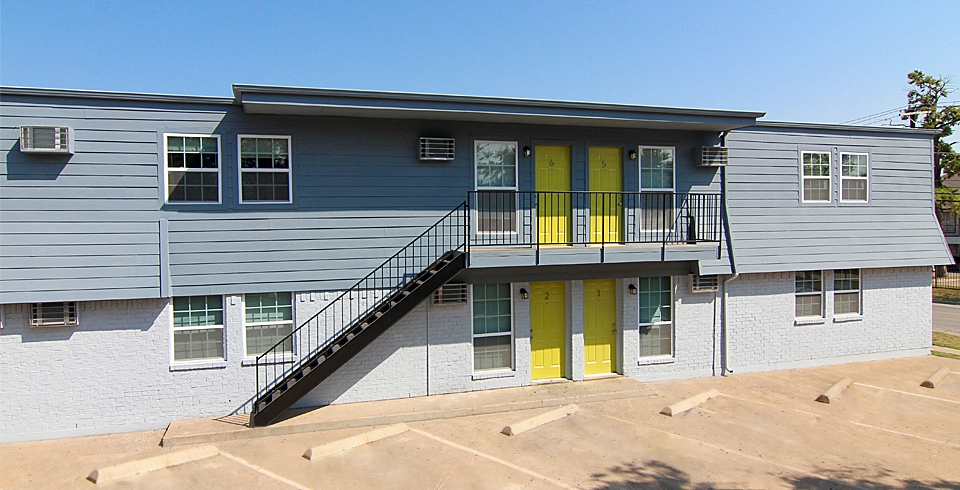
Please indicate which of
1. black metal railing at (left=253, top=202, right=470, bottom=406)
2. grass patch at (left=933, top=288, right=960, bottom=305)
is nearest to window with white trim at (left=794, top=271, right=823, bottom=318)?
black metal railing at (left=253, top=202, right=470, bottom=406)

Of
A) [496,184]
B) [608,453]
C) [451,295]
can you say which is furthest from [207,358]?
[608,453]

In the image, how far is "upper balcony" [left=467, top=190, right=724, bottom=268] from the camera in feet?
33.3

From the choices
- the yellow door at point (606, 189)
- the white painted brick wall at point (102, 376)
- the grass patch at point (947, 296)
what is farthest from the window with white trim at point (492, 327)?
the grass patch at point (947, 296)

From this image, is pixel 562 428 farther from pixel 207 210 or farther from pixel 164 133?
pixel 164 133

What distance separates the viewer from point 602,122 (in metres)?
10.6

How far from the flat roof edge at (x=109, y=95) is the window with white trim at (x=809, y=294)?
12152 millimetres

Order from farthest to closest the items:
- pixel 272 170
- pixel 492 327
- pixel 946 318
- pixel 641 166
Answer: pixel 946 318 < pixel 641 166 < pixel 492 327 < pixel 272 170

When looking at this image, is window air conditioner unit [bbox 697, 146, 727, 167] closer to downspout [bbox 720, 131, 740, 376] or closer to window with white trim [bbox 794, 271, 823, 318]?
downspout [bbox 720, 131, 740, 376]

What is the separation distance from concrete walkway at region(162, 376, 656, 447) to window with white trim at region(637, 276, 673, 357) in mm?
1006

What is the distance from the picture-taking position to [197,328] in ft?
31.1

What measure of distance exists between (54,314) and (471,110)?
7196 mm

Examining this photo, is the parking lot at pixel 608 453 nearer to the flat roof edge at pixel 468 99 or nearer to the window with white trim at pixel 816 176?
the window with white trim at pixel 816 176

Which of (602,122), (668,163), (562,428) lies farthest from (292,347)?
(668,163)

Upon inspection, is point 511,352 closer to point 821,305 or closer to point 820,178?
point 821,305
